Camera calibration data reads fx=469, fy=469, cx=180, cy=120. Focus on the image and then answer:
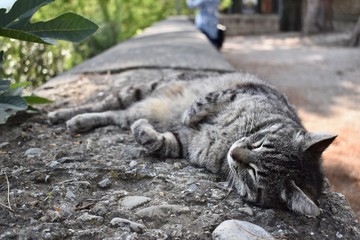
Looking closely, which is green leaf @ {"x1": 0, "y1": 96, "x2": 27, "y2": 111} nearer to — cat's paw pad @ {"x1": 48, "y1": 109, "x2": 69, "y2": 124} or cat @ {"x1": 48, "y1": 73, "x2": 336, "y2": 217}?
cat @ {"x1": 48, "y1": 73, "x2": 336, "y2": 217}

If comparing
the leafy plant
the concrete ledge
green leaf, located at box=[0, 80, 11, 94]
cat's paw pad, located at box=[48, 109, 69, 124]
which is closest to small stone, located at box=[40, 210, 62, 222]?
the leafy plant

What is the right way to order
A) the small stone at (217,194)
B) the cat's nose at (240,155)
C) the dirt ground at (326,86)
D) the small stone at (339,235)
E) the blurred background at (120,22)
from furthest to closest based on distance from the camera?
the blurred background at (120,22) → the dirt ground at (326,86) → the cat's nose at (240,155) → the small stone at (217,194) → the small stone at (339,235)

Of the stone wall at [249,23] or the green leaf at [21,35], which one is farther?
the stone wall at [249,23]

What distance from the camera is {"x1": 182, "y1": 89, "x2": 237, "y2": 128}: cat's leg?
9.62 ft

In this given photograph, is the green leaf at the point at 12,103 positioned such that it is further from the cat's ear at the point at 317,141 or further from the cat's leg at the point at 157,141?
the cat's ear at the point at 317,141

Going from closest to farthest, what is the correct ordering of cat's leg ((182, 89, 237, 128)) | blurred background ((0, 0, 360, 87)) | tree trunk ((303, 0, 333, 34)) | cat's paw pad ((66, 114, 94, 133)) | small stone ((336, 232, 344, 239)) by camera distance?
small stone ((336, 232, 344, 239)) → cat's leg ((182, 89, 237, 128)) → cat's paw pad ((66, 114, 94, 133)) → blurred background ((0, 0, 360, 87)) → tree trunk ((303, 0, 333, 34))

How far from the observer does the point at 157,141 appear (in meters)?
2.72

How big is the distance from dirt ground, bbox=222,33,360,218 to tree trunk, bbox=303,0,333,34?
2089 mm

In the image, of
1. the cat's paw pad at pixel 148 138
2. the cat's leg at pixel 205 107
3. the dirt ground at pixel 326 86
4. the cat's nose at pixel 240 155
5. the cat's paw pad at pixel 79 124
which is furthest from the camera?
the dirt ground at pixel 326 86

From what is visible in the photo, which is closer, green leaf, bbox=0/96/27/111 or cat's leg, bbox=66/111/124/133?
green leaf, bbox=0/96/27/111

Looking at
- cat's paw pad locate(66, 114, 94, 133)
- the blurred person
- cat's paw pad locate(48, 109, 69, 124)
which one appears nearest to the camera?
cat's paw pad locate(66, 114, 94, 133)

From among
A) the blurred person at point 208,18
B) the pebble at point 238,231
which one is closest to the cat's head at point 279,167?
the pebble at point 238,231

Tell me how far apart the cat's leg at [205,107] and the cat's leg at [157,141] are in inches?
7.1

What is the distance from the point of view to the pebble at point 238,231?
1800 millimetres
